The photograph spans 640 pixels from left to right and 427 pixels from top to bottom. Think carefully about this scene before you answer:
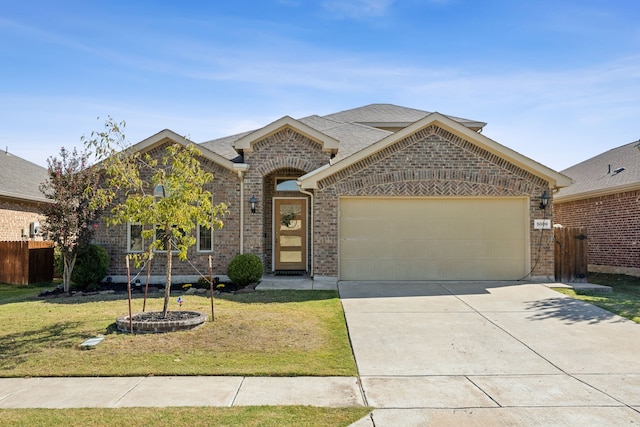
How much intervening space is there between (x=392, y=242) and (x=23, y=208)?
1469 centimetres

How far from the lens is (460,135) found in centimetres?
1323

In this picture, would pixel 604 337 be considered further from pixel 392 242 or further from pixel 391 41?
pixel 391 41

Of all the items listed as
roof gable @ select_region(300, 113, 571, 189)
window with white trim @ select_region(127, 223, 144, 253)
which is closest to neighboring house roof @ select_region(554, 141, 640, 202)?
roof gable @ select_region(300, 113, 571, 189)

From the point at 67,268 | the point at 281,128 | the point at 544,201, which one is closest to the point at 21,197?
the point at 67,268

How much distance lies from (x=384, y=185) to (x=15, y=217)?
46.6ft

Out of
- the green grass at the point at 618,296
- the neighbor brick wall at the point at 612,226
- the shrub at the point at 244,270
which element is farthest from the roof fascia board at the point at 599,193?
the shrub at the point at 244,270

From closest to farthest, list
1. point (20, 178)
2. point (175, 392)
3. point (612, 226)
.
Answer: point (175, 392) < point (612, 226) < point (20, 178)

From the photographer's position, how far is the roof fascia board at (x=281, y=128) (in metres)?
13.6

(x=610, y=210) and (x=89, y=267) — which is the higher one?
(x=610, y=210)

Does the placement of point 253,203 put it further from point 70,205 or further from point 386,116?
point 386,116

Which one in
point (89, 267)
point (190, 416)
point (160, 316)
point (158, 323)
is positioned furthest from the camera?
point (89, 267)

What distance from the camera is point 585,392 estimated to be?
548 cm

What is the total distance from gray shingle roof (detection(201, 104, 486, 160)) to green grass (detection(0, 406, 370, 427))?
33.9 ft

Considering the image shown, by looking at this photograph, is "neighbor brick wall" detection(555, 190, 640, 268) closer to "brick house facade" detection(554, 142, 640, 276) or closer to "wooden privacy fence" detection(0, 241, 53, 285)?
"brick house facade" detection(554, 142, 640, 276)
